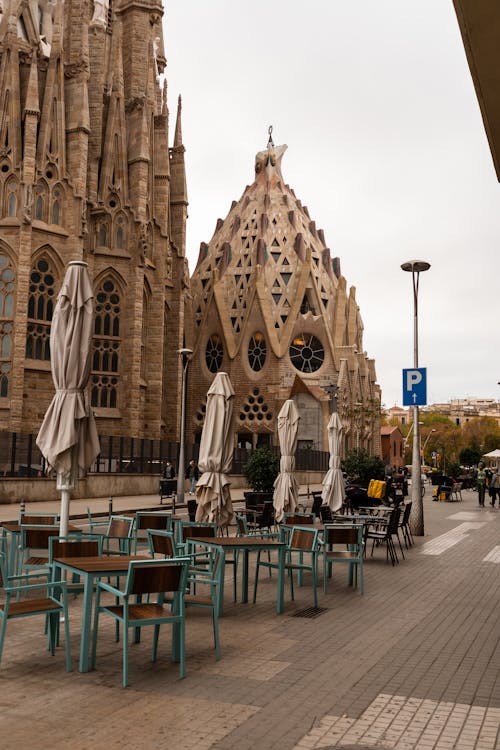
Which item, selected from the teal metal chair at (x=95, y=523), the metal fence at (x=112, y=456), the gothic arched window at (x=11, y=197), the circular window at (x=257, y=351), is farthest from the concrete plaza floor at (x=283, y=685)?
the circular window at (x=257, y=351)

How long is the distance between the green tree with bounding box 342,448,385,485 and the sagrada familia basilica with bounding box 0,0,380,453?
2899 millimetres

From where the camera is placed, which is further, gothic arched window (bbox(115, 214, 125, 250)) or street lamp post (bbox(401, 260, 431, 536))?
gothic arched window (bbox(115, 214, 125, 250))

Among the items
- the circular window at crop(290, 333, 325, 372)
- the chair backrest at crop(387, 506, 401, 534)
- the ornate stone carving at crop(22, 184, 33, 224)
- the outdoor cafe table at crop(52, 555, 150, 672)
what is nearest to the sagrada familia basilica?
the ornate stone carving at crop(22, 184, 33, 224)

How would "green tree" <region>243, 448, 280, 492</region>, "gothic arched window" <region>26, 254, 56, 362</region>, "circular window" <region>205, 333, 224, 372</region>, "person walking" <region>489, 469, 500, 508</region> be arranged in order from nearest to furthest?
1. "green tree" <region>243, 448, 280, 492</region>
2. "person walking" <region>489, 469, 500, 508</region>
3. "gothic arched window" <region>26, 254, 56, 362</region>
4. "circular window" <region>205, 333, 224, 372</region>

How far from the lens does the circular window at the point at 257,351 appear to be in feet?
188

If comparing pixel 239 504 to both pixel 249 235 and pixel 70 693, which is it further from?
pixel 249 235

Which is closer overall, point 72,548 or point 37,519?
point 72,548

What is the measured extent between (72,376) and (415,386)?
420 inches

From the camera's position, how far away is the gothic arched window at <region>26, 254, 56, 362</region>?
124ft

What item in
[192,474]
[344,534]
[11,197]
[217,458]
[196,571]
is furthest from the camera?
[11,197]

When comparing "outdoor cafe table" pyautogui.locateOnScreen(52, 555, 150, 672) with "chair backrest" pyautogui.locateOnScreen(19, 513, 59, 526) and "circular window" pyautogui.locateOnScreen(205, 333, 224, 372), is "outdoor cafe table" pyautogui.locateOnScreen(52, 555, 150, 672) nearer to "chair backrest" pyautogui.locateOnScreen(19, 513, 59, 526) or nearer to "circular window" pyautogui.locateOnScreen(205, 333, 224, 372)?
"chair backrest" pyautogui.locateOnScreen(19, 513, 59, 526)

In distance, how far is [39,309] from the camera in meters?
38.5

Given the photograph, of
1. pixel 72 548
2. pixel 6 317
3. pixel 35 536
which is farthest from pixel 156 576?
pixel 6 317

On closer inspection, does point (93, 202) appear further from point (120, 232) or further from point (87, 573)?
point (87, 573)
